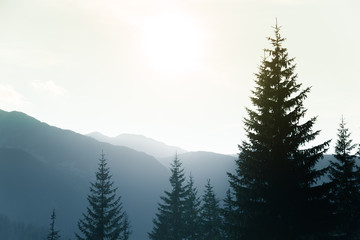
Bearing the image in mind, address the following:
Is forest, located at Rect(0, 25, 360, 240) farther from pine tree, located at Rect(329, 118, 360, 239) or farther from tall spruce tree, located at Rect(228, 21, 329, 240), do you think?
pine tree, located at Rect(329, 118, 360, 239)

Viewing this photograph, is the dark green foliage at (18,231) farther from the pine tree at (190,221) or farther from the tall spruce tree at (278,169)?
the tall spruce tree at (278,169)

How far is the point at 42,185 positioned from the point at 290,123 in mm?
200288

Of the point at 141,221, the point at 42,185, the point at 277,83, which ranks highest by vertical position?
the point at 277,83

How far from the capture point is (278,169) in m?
14.0

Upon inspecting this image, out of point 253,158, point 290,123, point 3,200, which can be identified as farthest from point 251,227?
Result: point 3,200

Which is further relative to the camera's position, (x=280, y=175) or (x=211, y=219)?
(x=211, y=219)

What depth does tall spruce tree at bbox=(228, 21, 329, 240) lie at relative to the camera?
44.0ft

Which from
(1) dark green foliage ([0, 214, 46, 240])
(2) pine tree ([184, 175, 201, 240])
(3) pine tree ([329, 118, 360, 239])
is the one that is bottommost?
(1) dark green foliage ([0, 214, 46, 240])

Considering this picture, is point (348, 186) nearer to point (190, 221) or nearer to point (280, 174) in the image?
point (280, 174)

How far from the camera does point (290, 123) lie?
14297 mm

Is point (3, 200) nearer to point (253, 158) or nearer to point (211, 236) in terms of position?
point (211, 236)

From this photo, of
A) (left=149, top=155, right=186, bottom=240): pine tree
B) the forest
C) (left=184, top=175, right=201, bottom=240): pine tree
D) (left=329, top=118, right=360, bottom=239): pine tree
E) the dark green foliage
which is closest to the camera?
the forest

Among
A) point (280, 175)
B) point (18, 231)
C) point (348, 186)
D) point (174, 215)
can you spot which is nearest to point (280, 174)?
point (280, 175)

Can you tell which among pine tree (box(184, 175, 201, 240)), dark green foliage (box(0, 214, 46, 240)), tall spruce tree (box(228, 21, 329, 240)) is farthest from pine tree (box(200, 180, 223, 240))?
dark green foliage (box(0, 214, 46, 240))
